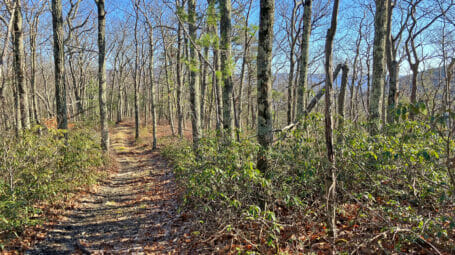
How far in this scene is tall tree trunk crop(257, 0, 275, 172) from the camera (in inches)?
177

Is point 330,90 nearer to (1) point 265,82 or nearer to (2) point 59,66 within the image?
(1) point 265,82

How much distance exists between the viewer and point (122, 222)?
5.96 meters

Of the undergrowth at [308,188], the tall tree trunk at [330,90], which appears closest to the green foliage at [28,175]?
the undergrowth at [308,188]

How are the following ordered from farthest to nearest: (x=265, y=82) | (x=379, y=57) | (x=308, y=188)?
(x=379, y=57) → (x=308, y=188) → (x=265, y=82)

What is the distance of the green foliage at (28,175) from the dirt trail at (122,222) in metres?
0.68

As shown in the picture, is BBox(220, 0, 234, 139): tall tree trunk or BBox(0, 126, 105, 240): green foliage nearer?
BBox(0, 126, 105, 240): green foliage

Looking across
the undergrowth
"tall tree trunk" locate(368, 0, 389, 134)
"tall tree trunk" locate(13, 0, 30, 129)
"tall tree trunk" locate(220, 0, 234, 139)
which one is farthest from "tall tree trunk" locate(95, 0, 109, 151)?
"tall tree trunk" locate(368, 0, 389, 134)

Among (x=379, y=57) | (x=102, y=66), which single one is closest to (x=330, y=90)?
(x=379, y=57)

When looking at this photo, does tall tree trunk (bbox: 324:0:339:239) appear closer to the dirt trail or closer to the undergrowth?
the undergrowth

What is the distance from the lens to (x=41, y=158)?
619 centimetres

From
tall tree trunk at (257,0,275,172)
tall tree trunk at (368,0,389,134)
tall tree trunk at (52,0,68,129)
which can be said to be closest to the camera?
tall tree trunk at (257,0,275,172)

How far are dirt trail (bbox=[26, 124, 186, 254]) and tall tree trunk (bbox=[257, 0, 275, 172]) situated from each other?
2682 mm

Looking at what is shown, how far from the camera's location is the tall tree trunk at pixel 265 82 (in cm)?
449

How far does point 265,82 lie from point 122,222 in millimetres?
4956
